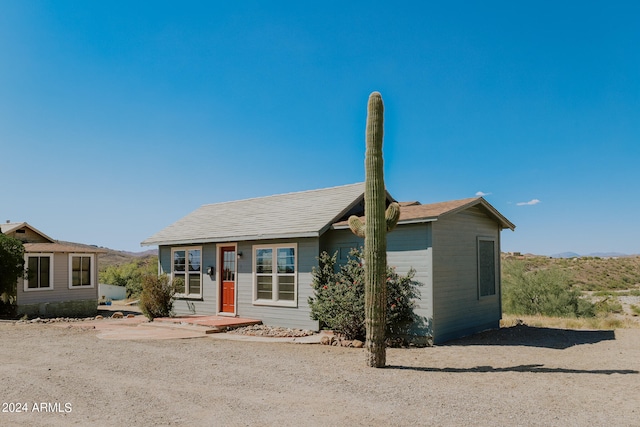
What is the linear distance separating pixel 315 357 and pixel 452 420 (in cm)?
466

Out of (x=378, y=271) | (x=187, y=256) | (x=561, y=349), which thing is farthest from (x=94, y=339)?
(x=561, y=349)

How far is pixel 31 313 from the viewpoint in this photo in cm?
1958

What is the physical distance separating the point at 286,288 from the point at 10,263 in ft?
37.5

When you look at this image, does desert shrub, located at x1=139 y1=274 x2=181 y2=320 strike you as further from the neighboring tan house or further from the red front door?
the neighboring tan house

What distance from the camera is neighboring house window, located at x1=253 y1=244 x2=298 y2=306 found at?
14453 mm

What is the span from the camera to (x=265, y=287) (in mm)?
15141

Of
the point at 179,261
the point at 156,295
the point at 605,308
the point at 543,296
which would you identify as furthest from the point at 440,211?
the point at 605,308

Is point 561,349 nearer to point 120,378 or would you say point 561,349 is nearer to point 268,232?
point 268,232

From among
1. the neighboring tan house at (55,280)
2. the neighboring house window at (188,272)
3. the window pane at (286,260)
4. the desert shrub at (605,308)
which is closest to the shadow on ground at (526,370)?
the window pane at (286,260)

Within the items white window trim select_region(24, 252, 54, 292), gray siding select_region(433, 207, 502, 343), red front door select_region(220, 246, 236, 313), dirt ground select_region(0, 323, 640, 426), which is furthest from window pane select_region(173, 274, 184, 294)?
gray siding select_region(433, 207, 502, 343)

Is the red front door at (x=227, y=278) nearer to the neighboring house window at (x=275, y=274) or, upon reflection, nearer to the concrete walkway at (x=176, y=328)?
the concrete walkway at (x=176, y=328)

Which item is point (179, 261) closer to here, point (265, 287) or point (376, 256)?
point (265, 287)

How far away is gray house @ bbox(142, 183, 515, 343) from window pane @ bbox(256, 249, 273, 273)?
0.03m

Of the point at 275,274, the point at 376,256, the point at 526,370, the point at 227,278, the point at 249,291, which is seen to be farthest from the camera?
the point at 227,278
